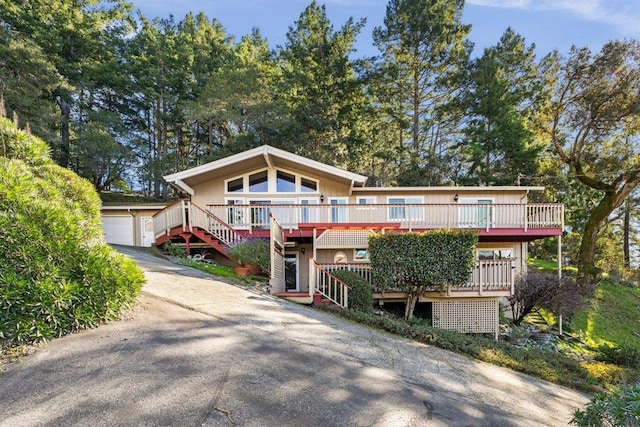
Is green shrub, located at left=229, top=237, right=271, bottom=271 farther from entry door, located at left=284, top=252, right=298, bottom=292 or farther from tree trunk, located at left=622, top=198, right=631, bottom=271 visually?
tree trunk, located at left=622, top=198, right=631, bottom=271

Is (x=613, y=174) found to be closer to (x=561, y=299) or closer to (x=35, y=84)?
(x=561, y=299)

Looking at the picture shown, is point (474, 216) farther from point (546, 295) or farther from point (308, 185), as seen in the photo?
point (308, 185)

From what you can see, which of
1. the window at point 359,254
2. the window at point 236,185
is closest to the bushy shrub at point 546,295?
the window at point 359,254

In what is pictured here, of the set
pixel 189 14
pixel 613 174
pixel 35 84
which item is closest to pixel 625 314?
pixel 613 174

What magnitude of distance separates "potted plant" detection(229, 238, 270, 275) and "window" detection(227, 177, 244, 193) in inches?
176

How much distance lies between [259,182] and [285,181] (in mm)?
1165

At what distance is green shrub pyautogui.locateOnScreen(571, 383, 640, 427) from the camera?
211cm

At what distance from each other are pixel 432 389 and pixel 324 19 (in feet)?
79.0

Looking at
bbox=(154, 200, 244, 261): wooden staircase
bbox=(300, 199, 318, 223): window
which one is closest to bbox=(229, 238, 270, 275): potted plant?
bbox=(154, 200, 244, 261): wooden staircase

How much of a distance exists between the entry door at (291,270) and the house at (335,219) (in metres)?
0.04

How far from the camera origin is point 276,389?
3.09 meters

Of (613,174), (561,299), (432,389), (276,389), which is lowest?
(561,299)

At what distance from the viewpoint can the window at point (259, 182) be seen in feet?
43.0

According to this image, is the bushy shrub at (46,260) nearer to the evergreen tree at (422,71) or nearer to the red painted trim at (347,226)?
the red painted trim at (347,226)
